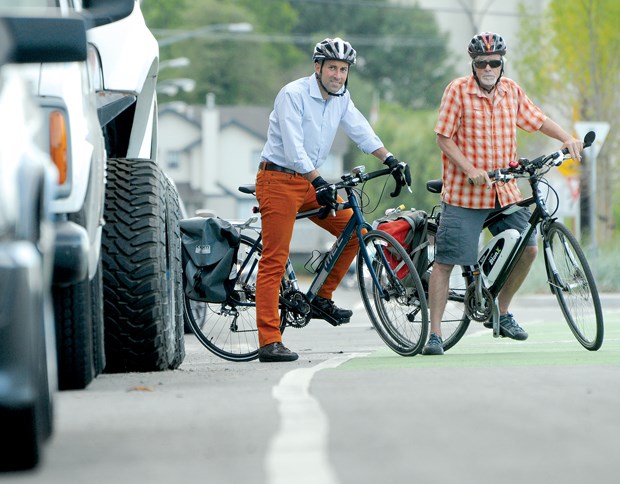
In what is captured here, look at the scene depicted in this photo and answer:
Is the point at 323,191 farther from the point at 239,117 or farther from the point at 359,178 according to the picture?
the point at 239,117

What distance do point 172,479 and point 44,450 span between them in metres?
0.75

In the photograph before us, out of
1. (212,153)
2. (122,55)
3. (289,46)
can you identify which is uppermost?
(289,46)

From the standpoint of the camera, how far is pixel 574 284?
9.94 metres

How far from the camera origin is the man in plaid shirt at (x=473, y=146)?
10016 millimetres

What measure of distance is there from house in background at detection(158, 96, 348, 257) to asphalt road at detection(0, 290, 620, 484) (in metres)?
87.3

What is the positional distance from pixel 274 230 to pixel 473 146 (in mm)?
1270

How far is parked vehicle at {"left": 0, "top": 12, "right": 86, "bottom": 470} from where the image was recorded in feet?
15.2

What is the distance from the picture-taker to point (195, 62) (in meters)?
109

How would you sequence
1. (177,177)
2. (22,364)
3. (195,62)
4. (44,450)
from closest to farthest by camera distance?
(22,364) → (44,450) → (177,177) → (195,62)

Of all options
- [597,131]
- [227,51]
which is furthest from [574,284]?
[227,51]

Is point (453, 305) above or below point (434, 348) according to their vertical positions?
above

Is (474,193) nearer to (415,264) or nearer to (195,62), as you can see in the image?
(415,264)

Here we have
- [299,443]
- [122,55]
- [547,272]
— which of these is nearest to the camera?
[299,443]

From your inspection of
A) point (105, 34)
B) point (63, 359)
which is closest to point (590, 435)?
point (63, 359)
